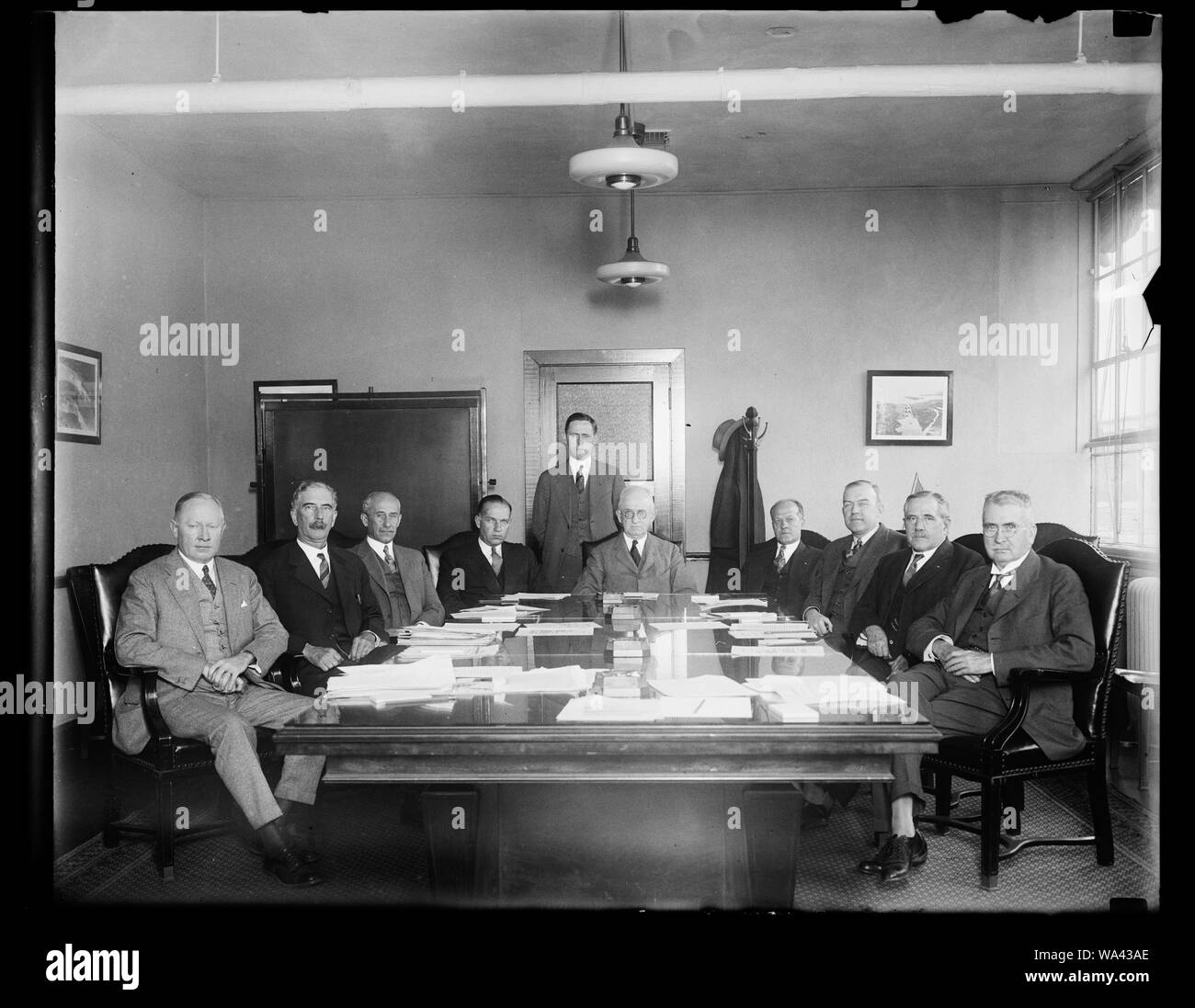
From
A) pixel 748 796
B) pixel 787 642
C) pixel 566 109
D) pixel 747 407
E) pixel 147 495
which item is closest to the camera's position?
pixel 748 796

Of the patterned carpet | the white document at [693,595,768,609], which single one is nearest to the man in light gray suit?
the patterned carpet

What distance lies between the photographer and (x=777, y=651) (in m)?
3.03

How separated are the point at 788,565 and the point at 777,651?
2.20 metres

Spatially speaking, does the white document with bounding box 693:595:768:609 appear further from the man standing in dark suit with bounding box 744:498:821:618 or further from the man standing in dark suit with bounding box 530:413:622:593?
the man standing in dark suit with bounding box 530:413:622:593

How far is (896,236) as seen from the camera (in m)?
6.49

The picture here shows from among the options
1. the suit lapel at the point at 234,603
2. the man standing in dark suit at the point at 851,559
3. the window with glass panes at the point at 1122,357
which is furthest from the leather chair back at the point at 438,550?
the window with glass panes at the point at 1122,357

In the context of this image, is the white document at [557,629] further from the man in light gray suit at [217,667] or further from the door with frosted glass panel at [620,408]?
the door with frosted glass panel at [620,408]

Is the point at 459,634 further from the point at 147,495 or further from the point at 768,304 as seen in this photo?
the point at 768,304

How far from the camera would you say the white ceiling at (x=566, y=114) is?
160 inches

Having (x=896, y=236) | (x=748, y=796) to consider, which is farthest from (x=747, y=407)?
(x=748, y=796)

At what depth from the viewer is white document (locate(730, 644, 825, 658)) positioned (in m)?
2.96

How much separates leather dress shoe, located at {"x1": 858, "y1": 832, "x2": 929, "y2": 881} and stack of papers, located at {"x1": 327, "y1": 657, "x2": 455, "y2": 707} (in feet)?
4.70
